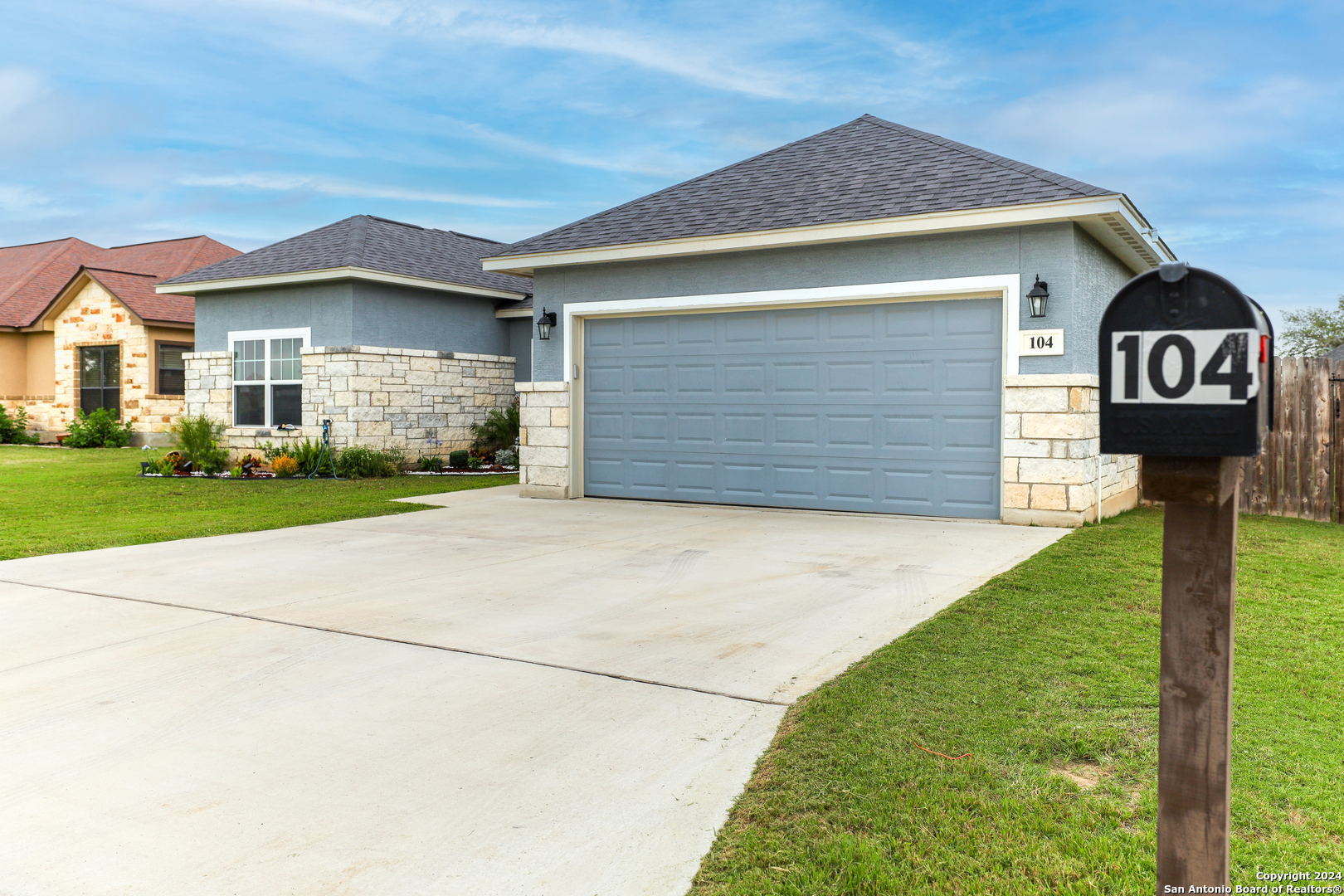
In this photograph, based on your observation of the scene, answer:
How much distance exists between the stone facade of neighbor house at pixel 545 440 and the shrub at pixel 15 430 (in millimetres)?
20532

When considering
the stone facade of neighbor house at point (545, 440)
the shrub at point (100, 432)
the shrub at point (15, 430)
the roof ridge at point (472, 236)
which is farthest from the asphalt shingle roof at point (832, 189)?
the shrub at point (15, 430)

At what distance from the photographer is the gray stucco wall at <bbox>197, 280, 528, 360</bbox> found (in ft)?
54.4

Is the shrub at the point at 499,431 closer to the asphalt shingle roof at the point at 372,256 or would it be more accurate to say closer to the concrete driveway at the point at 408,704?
the asphalt shingle roof at the point at 372,256

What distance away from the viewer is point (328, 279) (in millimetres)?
16406

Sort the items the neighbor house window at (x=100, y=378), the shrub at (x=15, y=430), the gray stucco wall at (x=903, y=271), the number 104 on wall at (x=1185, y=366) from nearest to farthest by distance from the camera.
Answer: the number 104 on wall at (x=1185, y=366) → the gray stucco wall at (x=903, y=271) → the neighbor house window at (x=100, y=378) → the shrub at (x=15, y=430)

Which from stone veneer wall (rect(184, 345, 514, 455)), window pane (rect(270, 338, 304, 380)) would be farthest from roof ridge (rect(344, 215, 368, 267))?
window pane (rect(270, 338, 304, 380))

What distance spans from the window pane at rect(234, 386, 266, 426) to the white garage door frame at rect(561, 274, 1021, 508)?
8.51m

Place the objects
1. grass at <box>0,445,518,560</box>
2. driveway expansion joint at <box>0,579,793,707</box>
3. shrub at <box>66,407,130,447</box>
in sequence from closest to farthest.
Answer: driveway expansion joint at <box>0,579,793,707</box> < grass at <box>0,445,518,560</box> < shrub at <box>66,407,130,447</box>

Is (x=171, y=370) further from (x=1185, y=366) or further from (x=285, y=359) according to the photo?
(x=1185, y=366)

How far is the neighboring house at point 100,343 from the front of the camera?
23.3 metres

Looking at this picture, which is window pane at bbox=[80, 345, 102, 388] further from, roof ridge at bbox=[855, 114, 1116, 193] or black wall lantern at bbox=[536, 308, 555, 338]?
roof ridge at bbox=[855, 114, 1116, 193]

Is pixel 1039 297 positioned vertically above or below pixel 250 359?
above

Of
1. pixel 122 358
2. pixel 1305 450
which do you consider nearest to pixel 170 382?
pixel 122 358

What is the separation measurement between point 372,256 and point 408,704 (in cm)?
1459
